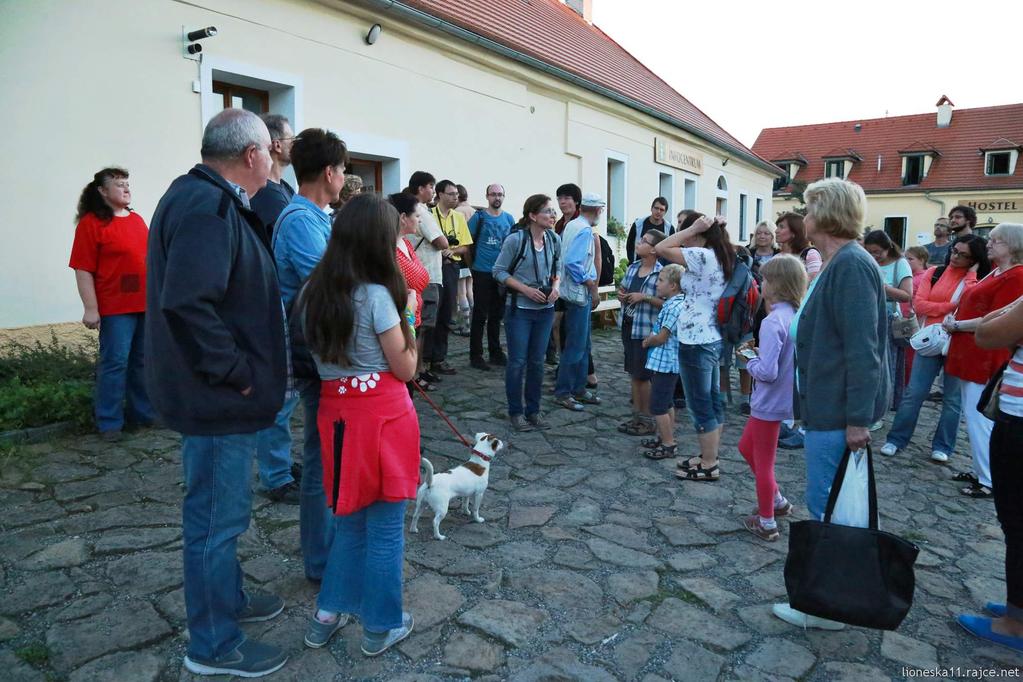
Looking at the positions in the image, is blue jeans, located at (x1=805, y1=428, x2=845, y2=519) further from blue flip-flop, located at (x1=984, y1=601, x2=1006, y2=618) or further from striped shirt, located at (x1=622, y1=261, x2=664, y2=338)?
striped shirt, located at (x1=622, y1=261, x2=664, y2=338)

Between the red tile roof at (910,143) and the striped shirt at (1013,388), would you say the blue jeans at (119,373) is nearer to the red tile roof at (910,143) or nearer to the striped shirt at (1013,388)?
the striped shirt at (1013,388)

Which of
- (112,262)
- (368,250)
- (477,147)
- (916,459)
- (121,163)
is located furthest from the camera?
(477,147)

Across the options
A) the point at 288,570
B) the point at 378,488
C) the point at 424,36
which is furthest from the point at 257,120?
the point at 424,36

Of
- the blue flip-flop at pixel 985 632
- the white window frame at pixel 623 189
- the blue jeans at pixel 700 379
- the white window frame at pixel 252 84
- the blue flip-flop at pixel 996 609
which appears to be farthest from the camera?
the white window frame at pixel 623 189

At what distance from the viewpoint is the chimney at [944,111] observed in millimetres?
40469

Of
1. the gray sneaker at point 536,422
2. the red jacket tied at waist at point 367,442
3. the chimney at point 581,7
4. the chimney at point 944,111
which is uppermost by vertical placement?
the chimney at point 944,111

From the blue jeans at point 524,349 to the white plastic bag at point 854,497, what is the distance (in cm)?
345

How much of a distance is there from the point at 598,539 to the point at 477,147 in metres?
8.95

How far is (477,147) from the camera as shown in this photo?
1187 cm

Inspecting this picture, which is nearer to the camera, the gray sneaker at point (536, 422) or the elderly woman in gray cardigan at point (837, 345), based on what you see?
the elderly woman in gray cardigan at point (837, 345)

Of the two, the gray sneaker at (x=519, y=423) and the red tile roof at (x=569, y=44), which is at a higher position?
the red tile roof at (x=569, y=44)

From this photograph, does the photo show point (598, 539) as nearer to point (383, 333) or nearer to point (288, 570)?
point (288, 570)

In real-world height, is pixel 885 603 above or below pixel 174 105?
below

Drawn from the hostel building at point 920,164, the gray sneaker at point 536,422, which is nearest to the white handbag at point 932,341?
the gray sneaker at point 536,422
